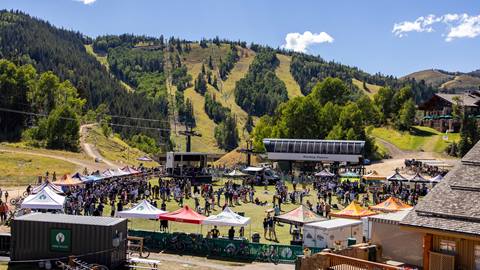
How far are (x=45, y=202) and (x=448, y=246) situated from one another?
23.3 metres

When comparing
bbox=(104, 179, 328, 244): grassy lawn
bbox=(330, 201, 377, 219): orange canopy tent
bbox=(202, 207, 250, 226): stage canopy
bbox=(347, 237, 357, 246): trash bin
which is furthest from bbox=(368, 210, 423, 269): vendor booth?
bbox=(104, 179, 328, 244): grassy lawn

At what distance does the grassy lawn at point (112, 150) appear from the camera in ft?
353

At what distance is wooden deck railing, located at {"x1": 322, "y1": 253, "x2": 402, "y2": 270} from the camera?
64.7 feet

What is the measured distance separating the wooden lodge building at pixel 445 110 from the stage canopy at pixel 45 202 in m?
100

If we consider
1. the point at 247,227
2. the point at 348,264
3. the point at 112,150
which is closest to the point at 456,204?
the point at 348,264

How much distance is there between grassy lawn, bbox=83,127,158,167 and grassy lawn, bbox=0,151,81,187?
1870cm

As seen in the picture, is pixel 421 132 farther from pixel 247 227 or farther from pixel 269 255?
pixel 269 255

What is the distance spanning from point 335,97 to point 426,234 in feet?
357

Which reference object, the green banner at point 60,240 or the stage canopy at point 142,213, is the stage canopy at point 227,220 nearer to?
the stage canopy at point 142,213

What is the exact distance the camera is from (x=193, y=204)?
4884 cm

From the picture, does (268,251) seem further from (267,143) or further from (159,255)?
(267,143)

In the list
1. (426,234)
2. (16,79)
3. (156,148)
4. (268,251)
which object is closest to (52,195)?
(268,251)

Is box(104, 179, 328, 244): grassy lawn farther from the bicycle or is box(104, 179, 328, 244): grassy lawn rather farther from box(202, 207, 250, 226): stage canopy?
the bicycle

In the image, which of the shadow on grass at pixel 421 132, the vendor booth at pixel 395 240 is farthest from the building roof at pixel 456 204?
the shadow on grass at pixel 421 132
